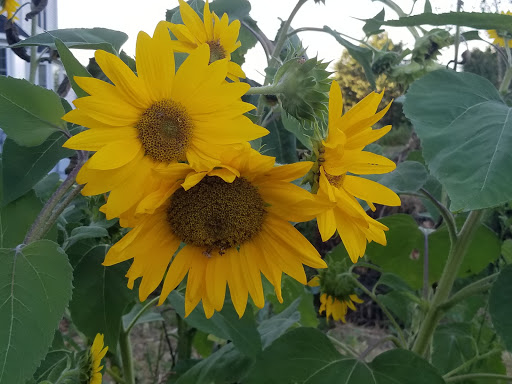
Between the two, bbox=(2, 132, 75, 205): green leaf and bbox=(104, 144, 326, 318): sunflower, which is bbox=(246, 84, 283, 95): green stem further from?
bbox=(2, 132, 75, 205): green leaf

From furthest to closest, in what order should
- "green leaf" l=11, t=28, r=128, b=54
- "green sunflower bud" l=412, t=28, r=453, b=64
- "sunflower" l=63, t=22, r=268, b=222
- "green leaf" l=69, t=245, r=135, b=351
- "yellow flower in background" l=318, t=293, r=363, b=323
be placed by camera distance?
"yellow flower in background" l=318, t=293, r=363, b=323, "green sunflower bud" l=412, t=28, r=453, b=64, "green leaf" l=69, t=245, r=135, b=351, "green leaf" l=11, t=28, r=128, b=54, "sunflower" l=63, t=22, r=268, b=222

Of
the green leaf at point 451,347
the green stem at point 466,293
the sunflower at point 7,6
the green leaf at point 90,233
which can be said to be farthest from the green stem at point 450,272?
the sunflower at point 7,6

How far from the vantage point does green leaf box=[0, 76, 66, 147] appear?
385 mm

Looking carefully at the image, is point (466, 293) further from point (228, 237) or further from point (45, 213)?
point (45, 213)

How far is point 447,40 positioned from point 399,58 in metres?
0.08

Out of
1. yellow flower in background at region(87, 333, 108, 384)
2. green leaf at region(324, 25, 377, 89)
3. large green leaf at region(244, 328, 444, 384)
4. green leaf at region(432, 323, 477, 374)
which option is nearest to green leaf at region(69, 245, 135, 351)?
yellow flower in background at region(87, 333, 108, 384)

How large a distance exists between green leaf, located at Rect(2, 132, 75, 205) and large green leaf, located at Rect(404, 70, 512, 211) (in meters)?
0.29

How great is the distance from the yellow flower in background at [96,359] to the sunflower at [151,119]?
24 cm

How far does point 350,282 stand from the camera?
0.91 m

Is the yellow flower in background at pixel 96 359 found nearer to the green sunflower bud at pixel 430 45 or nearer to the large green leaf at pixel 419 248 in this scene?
the large green leaf at pixel 419 248

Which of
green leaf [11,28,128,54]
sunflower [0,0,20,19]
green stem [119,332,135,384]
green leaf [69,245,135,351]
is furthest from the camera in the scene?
sunflower [0,0,20,19]

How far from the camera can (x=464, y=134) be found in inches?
17.1

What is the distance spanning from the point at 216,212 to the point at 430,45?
575 millimetres

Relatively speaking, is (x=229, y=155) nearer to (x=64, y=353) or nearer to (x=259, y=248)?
(x=259, y=248)
